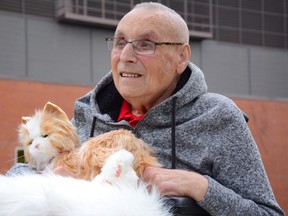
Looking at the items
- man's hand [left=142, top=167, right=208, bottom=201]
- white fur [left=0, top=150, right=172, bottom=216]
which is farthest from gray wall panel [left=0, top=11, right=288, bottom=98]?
white fur [left=0, top=150, right=172, bottom=216]

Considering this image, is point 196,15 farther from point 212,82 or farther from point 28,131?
point 28,131

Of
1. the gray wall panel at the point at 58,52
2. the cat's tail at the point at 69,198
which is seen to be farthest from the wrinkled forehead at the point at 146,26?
the gray wall panel at the point at 58,52

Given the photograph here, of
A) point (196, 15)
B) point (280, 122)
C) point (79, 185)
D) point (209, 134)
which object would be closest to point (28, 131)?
point (79, 185)

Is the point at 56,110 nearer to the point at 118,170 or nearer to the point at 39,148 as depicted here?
the point at 39,148

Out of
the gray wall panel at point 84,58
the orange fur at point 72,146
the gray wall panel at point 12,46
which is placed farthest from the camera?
the gray wall panel at point 84,58

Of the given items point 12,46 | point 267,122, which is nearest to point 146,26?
point 12,46

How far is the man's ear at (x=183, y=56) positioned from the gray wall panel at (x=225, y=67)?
1266 centimetres

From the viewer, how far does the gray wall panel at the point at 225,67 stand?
49.3 feet

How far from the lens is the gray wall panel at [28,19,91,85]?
1246 centimetres

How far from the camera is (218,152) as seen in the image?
206cm

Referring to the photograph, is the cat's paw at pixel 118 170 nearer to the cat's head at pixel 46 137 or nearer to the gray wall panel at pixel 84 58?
the cat's head at pixel 46 137

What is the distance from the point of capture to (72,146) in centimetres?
202

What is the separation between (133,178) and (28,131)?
0.50 m

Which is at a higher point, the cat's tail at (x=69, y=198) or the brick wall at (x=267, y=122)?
the cat's tail at (x=69, y=198)
